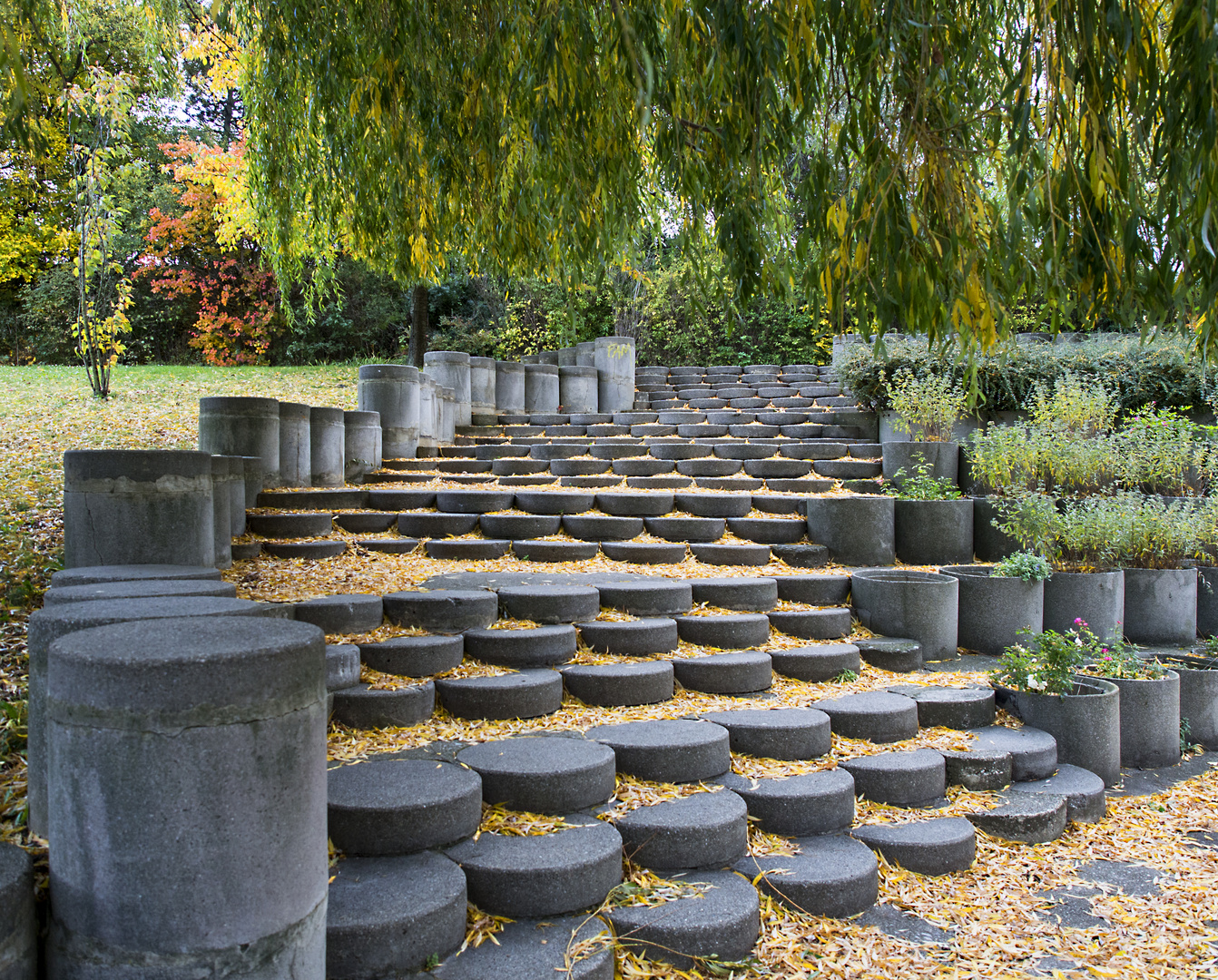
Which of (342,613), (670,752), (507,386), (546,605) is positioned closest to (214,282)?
(507,386)

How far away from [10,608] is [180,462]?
126 cm

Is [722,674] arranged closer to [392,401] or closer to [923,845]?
[923,845]

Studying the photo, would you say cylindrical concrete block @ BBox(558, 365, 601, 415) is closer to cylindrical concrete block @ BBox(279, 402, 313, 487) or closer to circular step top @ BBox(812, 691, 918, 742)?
cylindrical concrete block @ BBox(279, 402, 313, 487)

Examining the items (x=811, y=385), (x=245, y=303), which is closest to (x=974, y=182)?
(x=811, y=385)

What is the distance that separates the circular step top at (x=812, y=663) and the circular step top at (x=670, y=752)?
1.02m

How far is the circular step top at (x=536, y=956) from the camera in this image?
2.20 metres

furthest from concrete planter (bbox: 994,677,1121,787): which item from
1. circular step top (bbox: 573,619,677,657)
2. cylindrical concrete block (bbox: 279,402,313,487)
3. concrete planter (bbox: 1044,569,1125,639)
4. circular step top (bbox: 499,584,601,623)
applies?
cylindrical concrete block (bbox: 279,402,313,487)

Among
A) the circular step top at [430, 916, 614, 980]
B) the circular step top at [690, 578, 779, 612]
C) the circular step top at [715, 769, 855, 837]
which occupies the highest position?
the circular step top at [690, 578, 779, 612]

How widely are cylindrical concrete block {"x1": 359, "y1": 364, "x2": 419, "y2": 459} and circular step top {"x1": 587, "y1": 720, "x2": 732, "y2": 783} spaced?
5144 millimetres

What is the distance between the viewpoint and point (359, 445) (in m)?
7.29

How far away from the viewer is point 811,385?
10297 mm

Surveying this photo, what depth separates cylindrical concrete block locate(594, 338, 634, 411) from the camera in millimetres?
10523

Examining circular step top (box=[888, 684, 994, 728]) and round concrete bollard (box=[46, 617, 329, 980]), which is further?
circular step top (box=[888, 684, 994, 728])

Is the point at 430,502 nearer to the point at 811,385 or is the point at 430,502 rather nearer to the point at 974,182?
the point at 974,182
